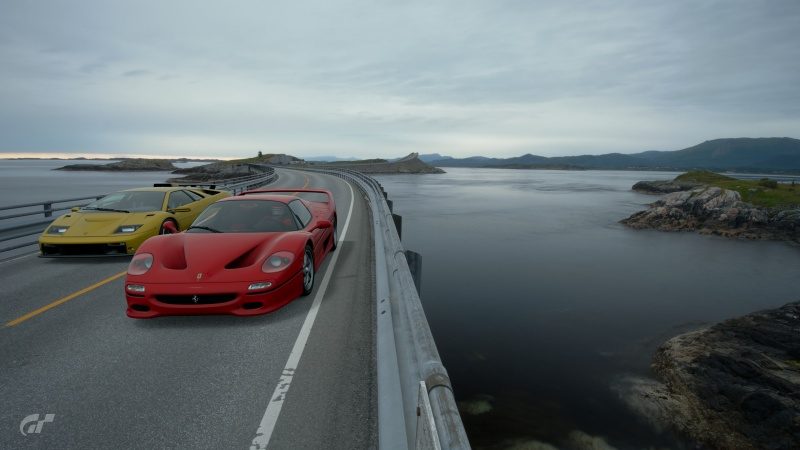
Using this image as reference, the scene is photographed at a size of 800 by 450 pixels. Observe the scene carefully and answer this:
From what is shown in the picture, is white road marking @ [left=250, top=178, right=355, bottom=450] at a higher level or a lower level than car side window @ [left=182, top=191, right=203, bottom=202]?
lower

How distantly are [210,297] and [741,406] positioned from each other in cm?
846

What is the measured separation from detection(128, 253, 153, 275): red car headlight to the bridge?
2.23ft

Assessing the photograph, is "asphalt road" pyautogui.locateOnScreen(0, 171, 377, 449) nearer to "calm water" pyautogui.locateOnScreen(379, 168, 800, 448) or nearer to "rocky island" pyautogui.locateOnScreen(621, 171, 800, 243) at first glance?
"calm water" pyautogui.locateOnScreen(379, 168, 800, 448)

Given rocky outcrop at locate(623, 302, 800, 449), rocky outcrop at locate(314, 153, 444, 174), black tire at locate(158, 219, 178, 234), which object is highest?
rocky outcrop at locate(314, 153, 444, 174)

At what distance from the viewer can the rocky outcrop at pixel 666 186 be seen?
58.7 metres

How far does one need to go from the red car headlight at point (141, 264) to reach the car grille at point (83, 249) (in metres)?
3.08

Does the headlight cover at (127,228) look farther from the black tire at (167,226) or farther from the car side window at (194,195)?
the car side window at (194,195)

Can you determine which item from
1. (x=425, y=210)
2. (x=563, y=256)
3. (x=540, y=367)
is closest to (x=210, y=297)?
(x=540, y=367)

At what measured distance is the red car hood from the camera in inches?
189

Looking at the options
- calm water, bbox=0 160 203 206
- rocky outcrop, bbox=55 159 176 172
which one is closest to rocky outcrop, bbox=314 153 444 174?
calm water, bbox=0 160 203 206

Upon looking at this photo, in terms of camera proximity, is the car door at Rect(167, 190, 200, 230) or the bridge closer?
the bridge

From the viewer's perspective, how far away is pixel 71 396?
3.54 m

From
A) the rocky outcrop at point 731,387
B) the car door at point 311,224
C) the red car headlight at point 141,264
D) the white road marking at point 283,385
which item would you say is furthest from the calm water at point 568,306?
the red car headlight at point 141,264

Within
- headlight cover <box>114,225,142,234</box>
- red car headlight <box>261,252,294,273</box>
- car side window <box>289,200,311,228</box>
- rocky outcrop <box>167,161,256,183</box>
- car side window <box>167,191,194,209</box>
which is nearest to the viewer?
red car headlight <box>261,252,294,273</box>
